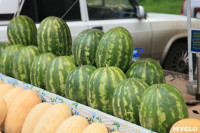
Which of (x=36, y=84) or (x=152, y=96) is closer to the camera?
(x=152, y=96)

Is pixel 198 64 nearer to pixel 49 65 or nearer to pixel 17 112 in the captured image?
pixel 49 65

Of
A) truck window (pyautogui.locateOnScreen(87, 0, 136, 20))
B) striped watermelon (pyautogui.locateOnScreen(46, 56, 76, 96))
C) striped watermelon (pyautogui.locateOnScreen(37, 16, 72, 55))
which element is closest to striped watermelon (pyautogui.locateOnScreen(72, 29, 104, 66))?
striped watermelon (pyautogui.locateOnScreen(46, 56, 76, 96))

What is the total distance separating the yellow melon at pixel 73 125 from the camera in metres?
1.86

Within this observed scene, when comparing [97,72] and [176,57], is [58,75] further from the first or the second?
[176,57]

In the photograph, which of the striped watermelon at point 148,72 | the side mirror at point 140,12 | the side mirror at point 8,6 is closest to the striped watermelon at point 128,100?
the striped watermelon at point 148,72

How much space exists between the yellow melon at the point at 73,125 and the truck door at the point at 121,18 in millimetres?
3432

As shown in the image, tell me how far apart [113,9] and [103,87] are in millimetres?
3744

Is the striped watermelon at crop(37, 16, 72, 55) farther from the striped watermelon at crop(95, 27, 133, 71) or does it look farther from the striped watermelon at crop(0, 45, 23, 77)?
the striped watermelon at crop(95, 27, 133, 71)

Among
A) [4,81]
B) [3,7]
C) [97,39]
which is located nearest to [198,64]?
[97,39]

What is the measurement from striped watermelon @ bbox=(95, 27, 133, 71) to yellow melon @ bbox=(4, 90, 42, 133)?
0.59 meters

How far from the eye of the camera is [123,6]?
223 inches

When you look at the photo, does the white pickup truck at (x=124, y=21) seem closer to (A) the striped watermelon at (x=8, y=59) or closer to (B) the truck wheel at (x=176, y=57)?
(B) the truck wheel at (x=176, y=57)

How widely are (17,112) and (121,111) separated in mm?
872

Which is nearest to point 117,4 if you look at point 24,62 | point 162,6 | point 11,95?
point 24,62
